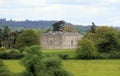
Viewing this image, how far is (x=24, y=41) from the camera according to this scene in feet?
325

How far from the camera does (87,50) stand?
289ft

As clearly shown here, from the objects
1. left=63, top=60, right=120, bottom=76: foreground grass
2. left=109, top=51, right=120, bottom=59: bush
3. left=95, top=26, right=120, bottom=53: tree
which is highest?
left=95, top=26, right=120, bottom=53: tree

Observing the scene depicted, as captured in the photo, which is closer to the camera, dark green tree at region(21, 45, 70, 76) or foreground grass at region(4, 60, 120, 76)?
dark green tree at region(21, 45, 70, 76)

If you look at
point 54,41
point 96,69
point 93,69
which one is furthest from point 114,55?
point 54,41

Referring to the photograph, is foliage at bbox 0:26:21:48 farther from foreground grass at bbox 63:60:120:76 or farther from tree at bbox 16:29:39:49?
foreground grass at bbox 63:60:120:76

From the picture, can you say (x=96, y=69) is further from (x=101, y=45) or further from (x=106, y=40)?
(x=106, y=40)

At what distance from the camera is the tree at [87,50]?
87.0m

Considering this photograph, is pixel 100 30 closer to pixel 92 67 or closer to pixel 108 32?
pixel 108 32

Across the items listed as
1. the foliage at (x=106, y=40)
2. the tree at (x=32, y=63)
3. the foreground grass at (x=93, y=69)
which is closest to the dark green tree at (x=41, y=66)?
the tree at (x=32, y=63)

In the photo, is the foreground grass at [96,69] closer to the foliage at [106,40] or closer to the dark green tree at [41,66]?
the dark green tree at [41,66]

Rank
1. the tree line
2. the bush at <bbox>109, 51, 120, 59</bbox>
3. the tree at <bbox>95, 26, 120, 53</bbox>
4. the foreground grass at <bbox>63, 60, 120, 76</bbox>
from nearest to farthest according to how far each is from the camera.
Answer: the foreground grass at <bbox>63, 60, 120, 76</bbox>, the bush at <bbox>109, 51, 120, 59</bbox>, the tree line, the tree at <bbox>95, 26, 120, 53</bbox>

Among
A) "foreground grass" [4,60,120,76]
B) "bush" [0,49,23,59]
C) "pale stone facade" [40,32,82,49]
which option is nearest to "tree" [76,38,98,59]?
"foreground grass" [4,60,120,76]

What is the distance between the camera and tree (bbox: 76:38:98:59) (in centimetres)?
8700

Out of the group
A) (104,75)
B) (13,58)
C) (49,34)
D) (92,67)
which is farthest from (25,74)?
(49,34)
